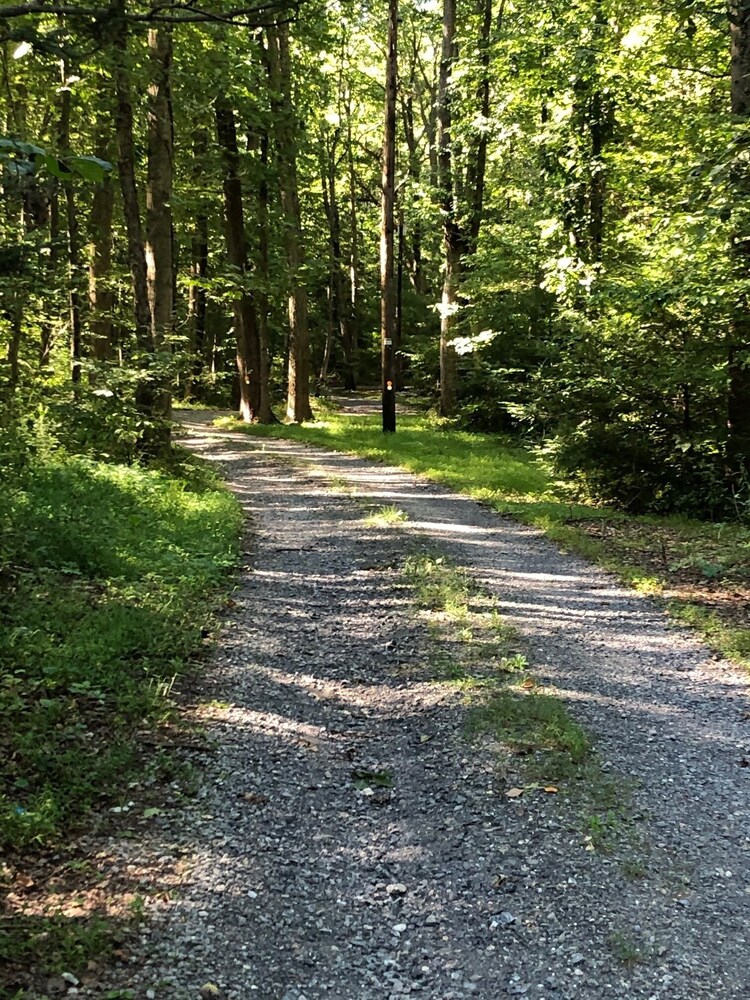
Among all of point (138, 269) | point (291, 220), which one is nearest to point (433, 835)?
point (138, 269)

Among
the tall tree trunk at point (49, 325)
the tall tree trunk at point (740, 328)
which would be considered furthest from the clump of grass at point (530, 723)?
the tall tree trunk at point (49, 325)

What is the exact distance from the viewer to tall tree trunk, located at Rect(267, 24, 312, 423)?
1734 cm

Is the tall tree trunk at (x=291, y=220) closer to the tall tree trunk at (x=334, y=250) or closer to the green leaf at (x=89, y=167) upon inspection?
the tall tree trunk at (x=334, y=250)

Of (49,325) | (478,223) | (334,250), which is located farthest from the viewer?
(334,250)

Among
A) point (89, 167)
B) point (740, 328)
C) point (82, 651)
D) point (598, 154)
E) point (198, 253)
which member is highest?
point (198, 253)

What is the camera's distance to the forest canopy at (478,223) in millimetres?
8945

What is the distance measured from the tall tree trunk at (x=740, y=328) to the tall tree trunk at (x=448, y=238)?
33.4ft

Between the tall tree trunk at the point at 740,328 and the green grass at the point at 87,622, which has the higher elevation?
the tall tree trunk at the point at 740,328

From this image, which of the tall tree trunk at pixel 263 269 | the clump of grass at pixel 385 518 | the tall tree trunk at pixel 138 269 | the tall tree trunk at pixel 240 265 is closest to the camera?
the clump of grass at pixel 385 518

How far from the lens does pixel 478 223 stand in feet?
66.9

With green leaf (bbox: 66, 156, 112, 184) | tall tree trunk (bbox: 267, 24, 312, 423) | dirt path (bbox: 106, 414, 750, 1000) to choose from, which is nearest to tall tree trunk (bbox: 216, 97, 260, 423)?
tall tree trunk (bbox: 267, 24, 312, 423)

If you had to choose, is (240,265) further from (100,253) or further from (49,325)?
(49,325)

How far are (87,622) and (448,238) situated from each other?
17.4 m

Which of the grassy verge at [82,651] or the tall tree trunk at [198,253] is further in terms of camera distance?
the tall tree trunk at [198,253]
